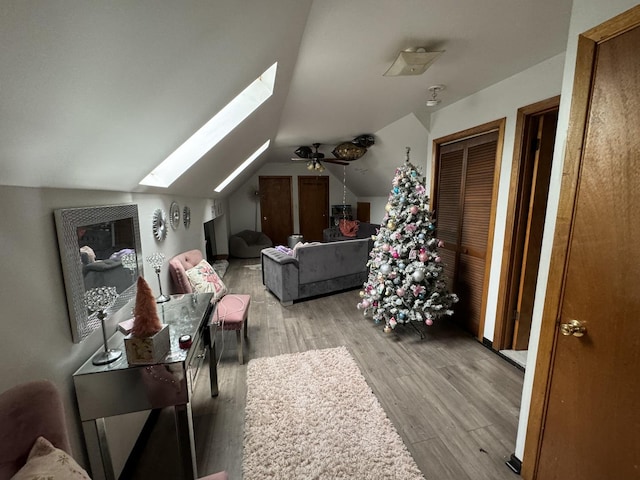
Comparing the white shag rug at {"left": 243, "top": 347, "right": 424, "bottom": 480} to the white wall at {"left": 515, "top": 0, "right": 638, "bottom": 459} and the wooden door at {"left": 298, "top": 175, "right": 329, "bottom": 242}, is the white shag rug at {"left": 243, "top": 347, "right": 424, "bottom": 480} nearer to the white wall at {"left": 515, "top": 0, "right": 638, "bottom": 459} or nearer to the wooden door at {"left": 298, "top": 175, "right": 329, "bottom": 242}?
the white wall at {"left": 515, "top": 0, "right": 638, "bottom": 459}

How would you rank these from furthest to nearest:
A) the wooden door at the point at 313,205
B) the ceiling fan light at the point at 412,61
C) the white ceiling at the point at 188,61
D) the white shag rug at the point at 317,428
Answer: the wooden door at the point at 313,205, the ceiling fan light at the point at 412,61, the white shag rug at the point at 317,428, the white ceiling at the point at 188,61

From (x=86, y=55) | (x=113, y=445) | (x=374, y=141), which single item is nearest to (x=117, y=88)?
(x=86, y=55)

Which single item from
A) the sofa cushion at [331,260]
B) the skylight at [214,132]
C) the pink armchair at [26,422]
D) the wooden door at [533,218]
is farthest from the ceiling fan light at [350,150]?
the pink armchair at [26,422]

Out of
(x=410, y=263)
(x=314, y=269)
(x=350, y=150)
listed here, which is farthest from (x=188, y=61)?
(x=350, y=150)

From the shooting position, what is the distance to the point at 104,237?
53.6 inches

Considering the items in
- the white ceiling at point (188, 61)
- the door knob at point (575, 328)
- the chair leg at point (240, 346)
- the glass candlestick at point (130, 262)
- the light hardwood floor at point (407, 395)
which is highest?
the white ceiling at point (188, 61)

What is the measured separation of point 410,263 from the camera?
8.77 feet

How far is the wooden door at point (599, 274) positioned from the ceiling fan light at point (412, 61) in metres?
0.82

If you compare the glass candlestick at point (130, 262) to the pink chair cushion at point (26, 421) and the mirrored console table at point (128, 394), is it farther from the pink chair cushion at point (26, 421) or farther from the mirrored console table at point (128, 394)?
the pink chair cushion at point (26, 421)

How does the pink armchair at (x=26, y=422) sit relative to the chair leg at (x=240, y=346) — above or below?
above

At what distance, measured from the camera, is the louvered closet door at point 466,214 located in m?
2.51

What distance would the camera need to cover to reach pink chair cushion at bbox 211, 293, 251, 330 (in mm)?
2254

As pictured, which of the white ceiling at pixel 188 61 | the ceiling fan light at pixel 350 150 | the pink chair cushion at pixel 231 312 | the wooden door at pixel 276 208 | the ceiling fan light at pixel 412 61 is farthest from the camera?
the wooden door at pixel 276 208

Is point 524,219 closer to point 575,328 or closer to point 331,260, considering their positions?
point 575,328
